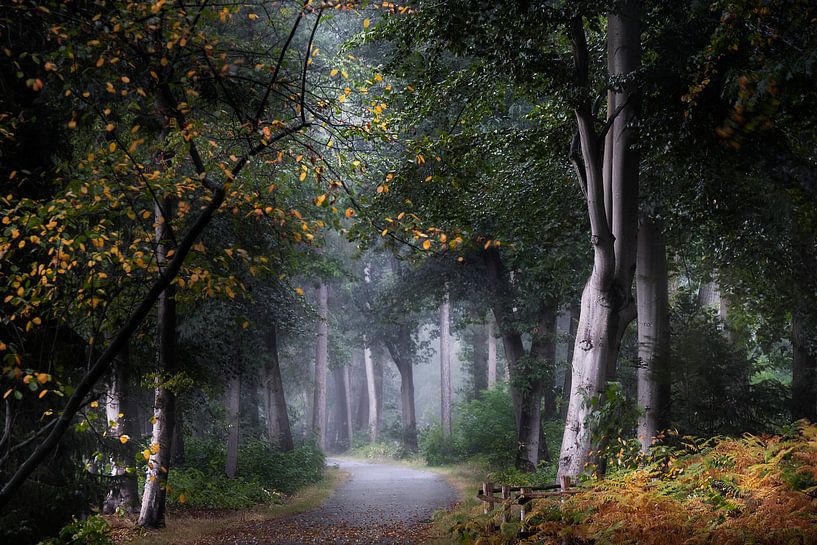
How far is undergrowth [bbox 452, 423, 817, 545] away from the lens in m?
6.02

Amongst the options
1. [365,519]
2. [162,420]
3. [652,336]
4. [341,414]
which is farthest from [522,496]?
[341,414]

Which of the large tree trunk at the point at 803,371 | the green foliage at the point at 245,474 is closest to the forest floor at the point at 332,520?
the green foliage at the point at 245,474

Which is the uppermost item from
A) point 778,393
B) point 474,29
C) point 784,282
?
point 474,29

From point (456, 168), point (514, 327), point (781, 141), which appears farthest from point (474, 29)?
point (514, 327)

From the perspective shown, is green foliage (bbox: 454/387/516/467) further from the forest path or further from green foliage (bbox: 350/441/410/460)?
green foliage (bbox: 350/441/410/460)

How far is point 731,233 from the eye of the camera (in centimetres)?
1226

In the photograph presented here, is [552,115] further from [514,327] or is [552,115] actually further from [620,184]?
[514,327]

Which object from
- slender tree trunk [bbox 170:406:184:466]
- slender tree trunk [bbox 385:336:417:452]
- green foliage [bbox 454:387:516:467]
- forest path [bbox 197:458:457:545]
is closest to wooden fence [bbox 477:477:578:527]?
forest path [bbox 197:458:457:545]

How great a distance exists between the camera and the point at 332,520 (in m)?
14.7

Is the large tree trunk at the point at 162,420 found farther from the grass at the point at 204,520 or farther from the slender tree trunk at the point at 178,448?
the slender tree trunk at the point at 178,448

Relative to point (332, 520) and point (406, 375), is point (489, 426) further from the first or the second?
point (332, 520)

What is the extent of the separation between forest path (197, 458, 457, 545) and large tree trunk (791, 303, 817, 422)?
7635mm

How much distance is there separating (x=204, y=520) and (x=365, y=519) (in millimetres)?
3276

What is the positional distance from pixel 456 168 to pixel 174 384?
572cm
